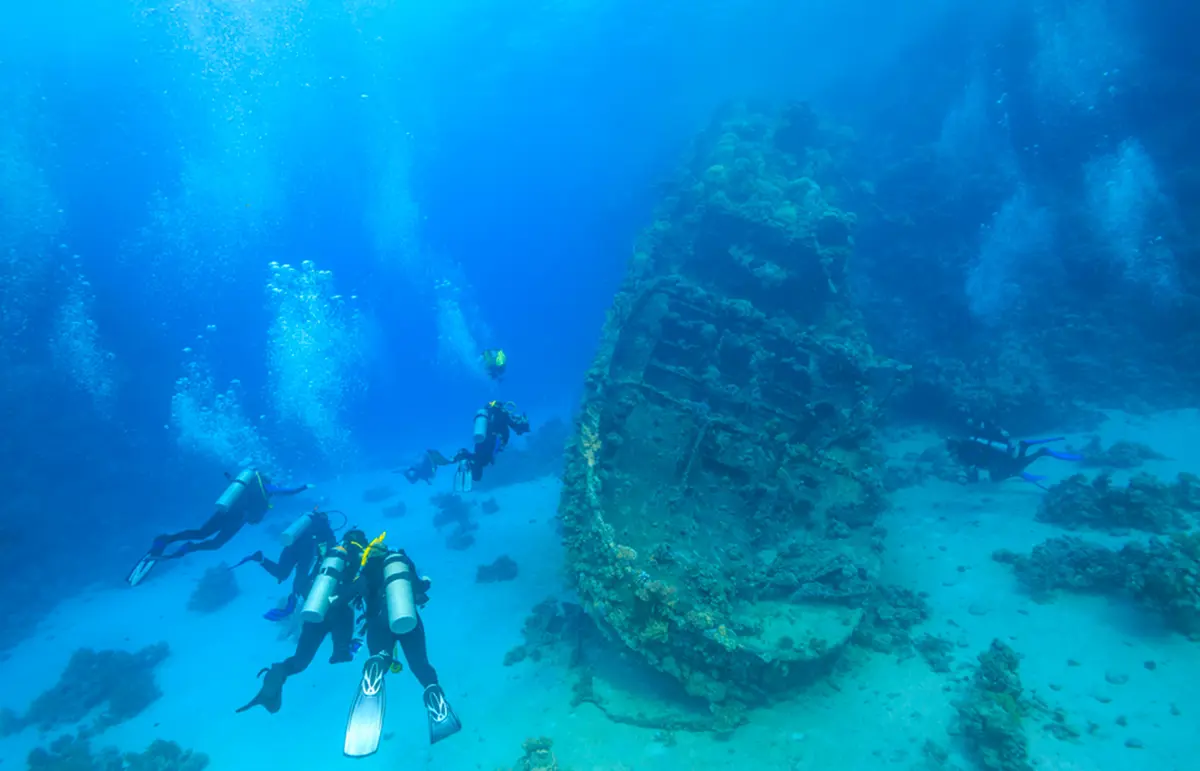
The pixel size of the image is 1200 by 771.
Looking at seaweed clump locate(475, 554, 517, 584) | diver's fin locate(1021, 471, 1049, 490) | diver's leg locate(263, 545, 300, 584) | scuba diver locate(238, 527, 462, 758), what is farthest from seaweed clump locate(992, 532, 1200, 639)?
diver's leg locate(263, 545, 300, 584)

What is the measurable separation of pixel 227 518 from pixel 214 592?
35.9ft

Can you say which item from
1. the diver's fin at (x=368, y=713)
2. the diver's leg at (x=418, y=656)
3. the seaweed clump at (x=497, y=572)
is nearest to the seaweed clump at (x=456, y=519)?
the seaweed clump at (x=497, y=572)

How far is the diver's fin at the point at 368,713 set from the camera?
5.48 metres

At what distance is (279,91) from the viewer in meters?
58.7

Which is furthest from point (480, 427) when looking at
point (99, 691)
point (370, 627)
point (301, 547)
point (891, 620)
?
point (99, 691)

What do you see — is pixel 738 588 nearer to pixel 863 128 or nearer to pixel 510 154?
pixel 863 128

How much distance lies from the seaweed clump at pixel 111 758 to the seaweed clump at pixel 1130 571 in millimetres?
15601

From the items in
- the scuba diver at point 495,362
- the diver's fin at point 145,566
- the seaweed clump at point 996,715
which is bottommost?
the seaweed clump at point 996,715

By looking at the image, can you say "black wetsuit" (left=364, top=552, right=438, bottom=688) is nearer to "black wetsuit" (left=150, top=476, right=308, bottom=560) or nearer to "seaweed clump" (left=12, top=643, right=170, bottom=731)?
"black wetsuit" (left=150, top=476, right=308, bottom=560)

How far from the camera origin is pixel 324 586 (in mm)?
6031

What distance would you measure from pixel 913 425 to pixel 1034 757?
11.7 meters

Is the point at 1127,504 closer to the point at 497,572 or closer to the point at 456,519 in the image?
the point at 497,572

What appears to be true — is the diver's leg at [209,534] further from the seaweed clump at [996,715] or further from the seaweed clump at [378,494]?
the seaweed clump at [378,494]

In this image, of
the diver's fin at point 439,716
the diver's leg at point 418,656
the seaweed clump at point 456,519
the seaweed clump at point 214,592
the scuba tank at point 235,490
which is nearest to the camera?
the diver's fin at point 439,716
